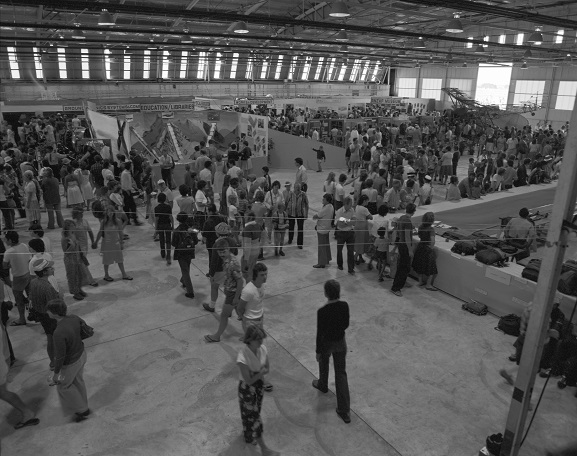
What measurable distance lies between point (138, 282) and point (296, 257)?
2954 millimetres

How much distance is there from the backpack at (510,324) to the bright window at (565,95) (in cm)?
3236

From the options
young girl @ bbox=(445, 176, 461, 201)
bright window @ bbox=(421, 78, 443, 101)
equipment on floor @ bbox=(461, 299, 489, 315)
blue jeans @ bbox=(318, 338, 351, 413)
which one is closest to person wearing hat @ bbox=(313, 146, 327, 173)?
young girl @ bbox=(445, 176, 461, 201)

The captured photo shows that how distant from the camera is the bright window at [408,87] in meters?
46.2

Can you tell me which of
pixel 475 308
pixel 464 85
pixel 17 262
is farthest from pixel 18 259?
pixel 464 85

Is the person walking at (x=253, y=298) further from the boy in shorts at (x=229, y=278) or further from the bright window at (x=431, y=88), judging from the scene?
the bright window at (x=431, y=88)

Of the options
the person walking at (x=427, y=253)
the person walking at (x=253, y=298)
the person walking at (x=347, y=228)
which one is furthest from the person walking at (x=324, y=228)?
the person walking at (x=253, y=298)

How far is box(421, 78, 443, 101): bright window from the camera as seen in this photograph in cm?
4338

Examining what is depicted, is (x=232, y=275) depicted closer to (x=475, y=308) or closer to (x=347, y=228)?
(x=347, y=228)

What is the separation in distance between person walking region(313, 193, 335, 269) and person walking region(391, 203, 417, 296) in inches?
48.4

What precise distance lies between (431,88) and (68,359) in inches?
1823

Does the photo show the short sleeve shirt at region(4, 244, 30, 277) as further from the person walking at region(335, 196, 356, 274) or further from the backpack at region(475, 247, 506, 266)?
the backpack at region(475, 247, 506, 266)

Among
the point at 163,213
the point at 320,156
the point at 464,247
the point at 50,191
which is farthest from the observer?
the point at 320,156

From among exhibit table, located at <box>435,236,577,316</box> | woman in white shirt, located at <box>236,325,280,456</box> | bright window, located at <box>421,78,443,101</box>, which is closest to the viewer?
woman in white shirt, located at <box>236,325,280,456</box>

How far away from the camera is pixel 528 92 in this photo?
34688mm
